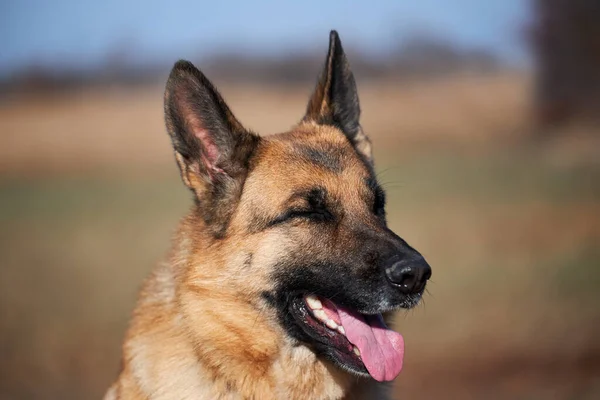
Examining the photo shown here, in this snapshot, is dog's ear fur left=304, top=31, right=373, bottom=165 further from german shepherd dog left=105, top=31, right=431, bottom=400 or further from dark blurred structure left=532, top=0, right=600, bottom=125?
dark blurred structure left=532, top=0, right=600, bottom=125

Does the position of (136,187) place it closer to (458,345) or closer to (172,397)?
(458,345)

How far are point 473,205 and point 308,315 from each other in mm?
10186

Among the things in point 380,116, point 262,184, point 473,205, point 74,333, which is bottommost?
point 74,333

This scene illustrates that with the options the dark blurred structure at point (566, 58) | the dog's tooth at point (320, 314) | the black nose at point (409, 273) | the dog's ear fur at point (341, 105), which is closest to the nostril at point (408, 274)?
the black nose at point (409, 273)

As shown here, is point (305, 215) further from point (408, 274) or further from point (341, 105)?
point (341, 105)

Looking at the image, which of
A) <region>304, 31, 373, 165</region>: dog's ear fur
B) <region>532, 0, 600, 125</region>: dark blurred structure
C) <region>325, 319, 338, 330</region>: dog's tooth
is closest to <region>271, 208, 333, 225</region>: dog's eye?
<region>325, 319, 338, 330</region>: dog's tooth

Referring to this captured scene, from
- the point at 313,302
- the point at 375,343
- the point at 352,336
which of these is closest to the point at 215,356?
the point at 313,302

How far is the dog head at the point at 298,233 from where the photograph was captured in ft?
12.2

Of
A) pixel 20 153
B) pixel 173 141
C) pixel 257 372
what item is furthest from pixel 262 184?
pixel 20 153

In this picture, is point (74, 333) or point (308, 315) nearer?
point (308, 315)

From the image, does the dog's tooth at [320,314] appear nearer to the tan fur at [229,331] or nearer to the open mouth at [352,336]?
the open mouth at [352,336]

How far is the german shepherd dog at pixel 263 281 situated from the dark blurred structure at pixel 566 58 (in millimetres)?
10490

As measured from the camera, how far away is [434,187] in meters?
14.3

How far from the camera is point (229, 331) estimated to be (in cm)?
389
